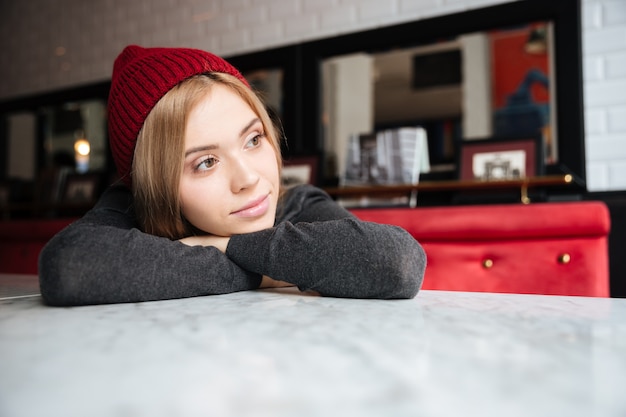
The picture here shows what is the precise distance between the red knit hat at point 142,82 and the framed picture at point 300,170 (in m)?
1.21

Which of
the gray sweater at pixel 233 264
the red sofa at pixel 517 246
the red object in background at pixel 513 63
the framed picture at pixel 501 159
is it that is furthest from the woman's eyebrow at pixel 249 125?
the red object in background at pixel 513 63

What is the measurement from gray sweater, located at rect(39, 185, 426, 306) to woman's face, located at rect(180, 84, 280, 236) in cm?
13

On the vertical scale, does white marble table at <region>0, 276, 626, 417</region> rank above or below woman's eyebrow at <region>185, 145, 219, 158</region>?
below

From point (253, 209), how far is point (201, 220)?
99 millimetres

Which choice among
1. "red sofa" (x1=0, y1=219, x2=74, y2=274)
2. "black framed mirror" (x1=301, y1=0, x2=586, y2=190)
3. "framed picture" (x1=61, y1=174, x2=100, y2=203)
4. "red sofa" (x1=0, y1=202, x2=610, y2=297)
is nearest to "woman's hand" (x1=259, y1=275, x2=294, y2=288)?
"red sofa" (x1=0, y1=202, x2=610, y2=297)

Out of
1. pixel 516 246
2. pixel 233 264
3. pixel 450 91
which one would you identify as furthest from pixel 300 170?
pixel 233 264

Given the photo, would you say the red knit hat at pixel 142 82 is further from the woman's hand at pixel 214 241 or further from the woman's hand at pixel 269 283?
the woman's hand at pixel 269 283

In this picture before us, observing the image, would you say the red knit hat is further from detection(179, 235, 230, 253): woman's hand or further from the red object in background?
the red object in background

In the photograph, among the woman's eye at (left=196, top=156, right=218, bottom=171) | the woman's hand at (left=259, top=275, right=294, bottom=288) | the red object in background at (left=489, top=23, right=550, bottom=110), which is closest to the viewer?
the woman's hand at (left=259, top=275, right=294, bottom=288)

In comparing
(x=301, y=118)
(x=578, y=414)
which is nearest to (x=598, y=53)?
(x=301, y=118)

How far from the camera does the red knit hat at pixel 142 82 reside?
877 millimetres

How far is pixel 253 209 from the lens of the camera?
845 mm

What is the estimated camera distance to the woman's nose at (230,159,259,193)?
2.71 ft

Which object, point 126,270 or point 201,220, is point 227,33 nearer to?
point 201,220
